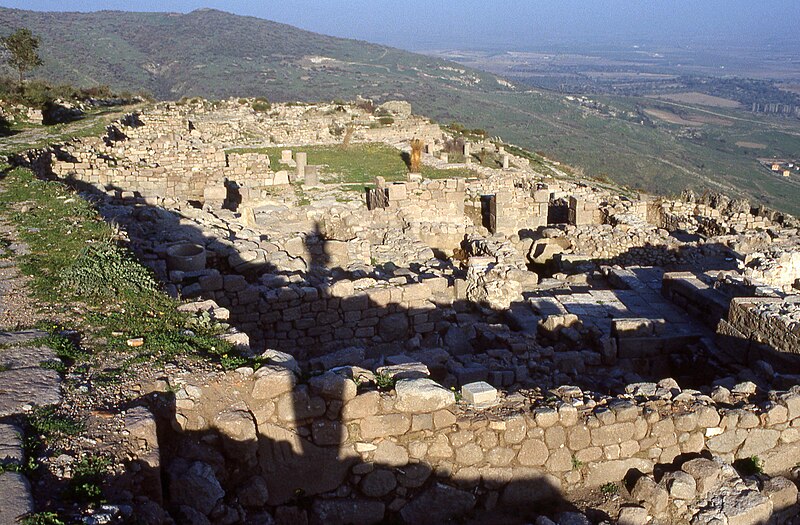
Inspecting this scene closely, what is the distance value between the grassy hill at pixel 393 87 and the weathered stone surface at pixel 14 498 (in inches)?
1817

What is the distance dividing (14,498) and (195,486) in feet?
3.85

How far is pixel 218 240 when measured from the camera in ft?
37.4

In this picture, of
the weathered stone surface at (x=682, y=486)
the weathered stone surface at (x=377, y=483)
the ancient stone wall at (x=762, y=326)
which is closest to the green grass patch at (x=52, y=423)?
the weathered stone surface at (x=377, y=483)

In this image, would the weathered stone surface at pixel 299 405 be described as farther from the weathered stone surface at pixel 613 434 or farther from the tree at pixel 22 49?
the tree at pixel 22 49

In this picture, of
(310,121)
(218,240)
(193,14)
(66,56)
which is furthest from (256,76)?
A: (218,240)

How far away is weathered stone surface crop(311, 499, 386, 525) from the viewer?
4988 millimetres

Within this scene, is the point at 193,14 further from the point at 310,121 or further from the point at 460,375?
the point at 460,375

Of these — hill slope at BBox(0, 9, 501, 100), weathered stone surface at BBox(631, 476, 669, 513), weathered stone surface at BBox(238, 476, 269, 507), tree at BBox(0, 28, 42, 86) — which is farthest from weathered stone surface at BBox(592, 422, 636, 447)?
hill slope at BBox(0, 9, 501, 100)

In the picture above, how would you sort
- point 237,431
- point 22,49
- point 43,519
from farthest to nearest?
point 22,49 → point 237,431 → point 43,519

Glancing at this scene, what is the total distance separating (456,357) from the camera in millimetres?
8281

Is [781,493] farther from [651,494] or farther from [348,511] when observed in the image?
[348,511]

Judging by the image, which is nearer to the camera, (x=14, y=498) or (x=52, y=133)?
(x=14, y=498)

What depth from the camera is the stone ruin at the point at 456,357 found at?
493 cm

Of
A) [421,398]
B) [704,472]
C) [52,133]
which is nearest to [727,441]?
[704,472]
